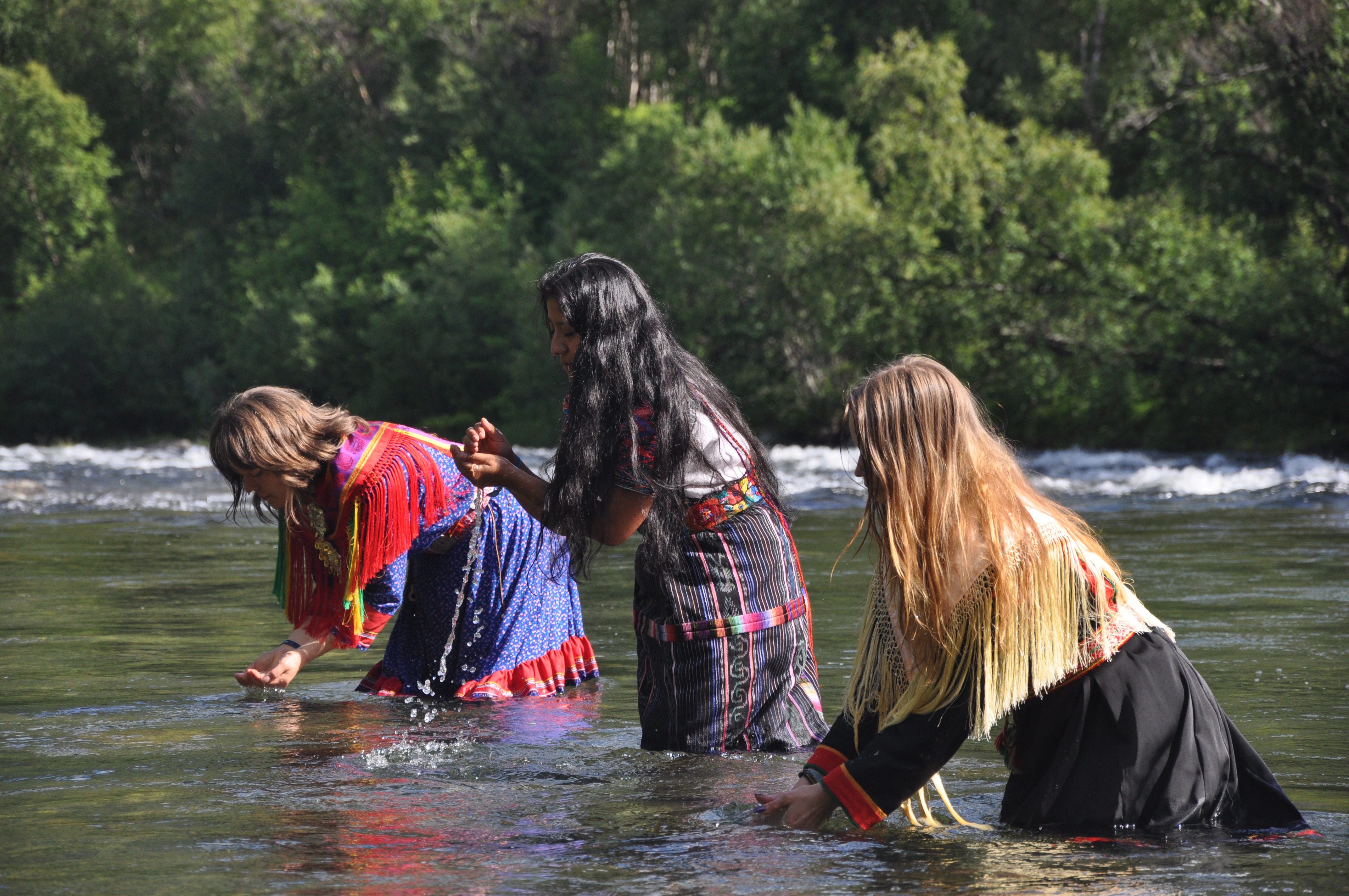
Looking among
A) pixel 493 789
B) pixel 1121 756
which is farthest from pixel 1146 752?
pixel 493 789

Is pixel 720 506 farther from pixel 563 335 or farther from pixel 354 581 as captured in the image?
pixel 354 581

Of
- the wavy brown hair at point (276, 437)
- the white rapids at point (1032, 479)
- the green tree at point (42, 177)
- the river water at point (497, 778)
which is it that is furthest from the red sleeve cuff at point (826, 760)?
the green tree at point (42, 177)

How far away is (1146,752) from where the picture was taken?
3236 millimetres

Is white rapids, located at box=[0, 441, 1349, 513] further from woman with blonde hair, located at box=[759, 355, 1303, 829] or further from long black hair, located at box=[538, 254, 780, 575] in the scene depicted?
woman with blonde hair, located at box=[759, 355, 1303, 829]

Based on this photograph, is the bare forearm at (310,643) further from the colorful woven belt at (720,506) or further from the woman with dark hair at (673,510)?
the colorful woven belt at (720,506)

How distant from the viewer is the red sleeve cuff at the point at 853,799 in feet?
10.8

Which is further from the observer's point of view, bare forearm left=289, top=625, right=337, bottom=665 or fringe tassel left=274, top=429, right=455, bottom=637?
bare forearm left=289, top=625, right=337, bottom=665

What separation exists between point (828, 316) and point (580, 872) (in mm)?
24324

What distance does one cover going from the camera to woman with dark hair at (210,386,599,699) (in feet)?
15.6

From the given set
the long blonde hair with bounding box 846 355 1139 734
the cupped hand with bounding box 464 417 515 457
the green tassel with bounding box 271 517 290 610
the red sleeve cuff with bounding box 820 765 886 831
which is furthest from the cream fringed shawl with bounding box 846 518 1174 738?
the green tassel with bounding box 271 517 290 610

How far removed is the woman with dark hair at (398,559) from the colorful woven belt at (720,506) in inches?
28.0

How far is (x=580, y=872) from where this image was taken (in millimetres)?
3471

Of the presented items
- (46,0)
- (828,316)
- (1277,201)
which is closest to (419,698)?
(1277,201)

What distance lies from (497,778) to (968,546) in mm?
1921
